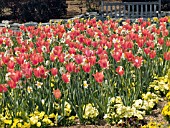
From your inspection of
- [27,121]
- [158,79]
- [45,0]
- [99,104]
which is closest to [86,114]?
[99,104]

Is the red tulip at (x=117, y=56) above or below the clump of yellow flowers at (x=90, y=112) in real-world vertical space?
above

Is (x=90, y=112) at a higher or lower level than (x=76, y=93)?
lower

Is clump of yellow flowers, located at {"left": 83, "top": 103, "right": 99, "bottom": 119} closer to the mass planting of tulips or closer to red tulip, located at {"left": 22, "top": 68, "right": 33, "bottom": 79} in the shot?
the mass planting of tulips

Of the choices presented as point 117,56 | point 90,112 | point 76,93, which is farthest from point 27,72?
point 117,56

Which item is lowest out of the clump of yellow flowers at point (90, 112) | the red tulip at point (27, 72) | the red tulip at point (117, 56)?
the clump of yellow flowers at point (90, 112)

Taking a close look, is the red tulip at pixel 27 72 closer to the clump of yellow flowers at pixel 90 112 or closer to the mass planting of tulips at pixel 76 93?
the mass planting of tulips at pixel 76 93

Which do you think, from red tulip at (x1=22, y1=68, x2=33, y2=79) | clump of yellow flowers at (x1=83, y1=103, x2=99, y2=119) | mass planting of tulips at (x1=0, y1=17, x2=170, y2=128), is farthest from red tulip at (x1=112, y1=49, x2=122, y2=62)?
red tulip at (x1=22, y1=68, x2=33, y2=79)

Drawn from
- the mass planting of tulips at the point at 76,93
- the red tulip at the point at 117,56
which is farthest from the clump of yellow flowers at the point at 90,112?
the red tulip at the point at 117,56

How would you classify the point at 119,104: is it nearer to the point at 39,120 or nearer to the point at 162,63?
the point at 39,120

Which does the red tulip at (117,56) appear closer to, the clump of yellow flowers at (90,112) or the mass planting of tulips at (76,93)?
the mass planting of tulips at (76,93)

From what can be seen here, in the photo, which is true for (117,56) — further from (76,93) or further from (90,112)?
(90,112)

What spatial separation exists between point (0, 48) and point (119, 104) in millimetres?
2875

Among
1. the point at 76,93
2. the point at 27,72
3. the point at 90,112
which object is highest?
the point at 27,72

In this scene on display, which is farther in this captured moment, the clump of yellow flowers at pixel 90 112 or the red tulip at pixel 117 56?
the red tulip at pixel 117 56
